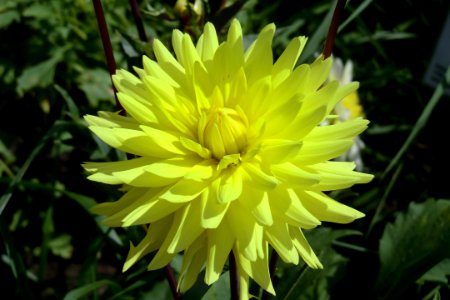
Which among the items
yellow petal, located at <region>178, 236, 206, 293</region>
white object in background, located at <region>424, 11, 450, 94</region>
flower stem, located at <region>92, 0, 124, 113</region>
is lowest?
white object in background, located at <region>424, 11, 450, 94</region>

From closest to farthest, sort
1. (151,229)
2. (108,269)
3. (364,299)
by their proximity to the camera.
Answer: (151,229), (364,299), (108,269)

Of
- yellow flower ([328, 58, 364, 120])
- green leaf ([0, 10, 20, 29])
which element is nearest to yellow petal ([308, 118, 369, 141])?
yellow flower ([328, 58, 364, 120])

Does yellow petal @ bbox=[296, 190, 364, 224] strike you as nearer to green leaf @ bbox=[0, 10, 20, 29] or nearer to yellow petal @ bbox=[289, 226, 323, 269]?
yellow petal @ bbox=[289, 226, 323, 269]

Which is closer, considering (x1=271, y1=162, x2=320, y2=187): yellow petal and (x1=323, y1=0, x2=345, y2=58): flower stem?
(x1=271, y1=162, x2=320, y2=187): yellow petal

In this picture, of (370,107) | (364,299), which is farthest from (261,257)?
(370,107)

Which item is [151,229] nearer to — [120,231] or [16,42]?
[120,231]

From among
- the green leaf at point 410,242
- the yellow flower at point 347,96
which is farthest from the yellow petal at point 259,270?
the yellow flower at point 347,96

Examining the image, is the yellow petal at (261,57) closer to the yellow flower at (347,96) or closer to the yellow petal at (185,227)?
Result: the yellow petal at (185,227)
